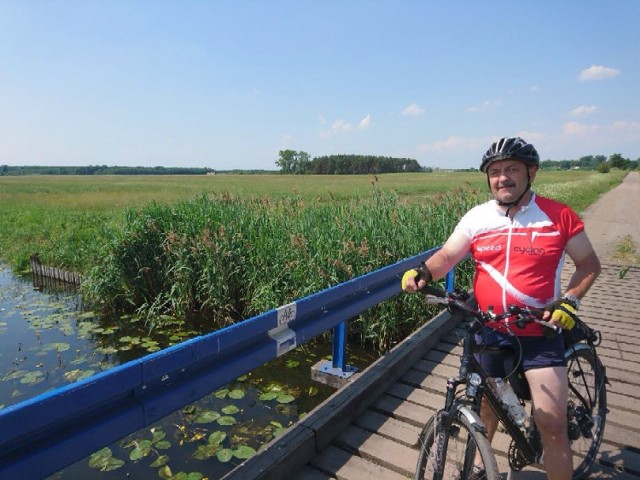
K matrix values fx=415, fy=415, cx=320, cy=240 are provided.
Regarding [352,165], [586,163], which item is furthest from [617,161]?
[352,165]

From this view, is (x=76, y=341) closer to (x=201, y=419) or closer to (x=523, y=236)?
(x=201, y=419)

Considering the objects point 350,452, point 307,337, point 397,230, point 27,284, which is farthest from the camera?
point 27,284

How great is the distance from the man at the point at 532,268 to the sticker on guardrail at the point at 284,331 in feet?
3.39

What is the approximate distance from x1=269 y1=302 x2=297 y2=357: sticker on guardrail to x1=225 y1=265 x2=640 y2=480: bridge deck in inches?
20.6

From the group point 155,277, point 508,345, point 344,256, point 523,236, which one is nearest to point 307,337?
point 508,345

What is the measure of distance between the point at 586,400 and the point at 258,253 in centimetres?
538

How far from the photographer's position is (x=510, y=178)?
233 cm

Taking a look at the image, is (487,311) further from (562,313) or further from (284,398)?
(284,398)

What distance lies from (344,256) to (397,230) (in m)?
1.12

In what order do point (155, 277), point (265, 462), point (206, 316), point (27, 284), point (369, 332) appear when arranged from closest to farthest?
point (265, 462) → point (369, 332) → point (206, 316) → point (155, 277) → point (27, 284)

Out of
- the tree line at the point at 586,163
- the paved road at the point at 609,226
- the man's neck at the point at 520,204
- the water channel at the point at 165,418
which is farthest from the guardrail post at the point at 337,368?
the tree line at the point at 586,163

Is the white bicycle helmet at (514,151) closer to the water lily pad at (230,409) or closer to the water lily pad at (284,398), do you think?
the water lily pad at (284,398)

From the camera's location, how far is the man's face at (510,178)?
2.32 metres

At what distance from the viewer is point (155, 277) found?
8320mm
